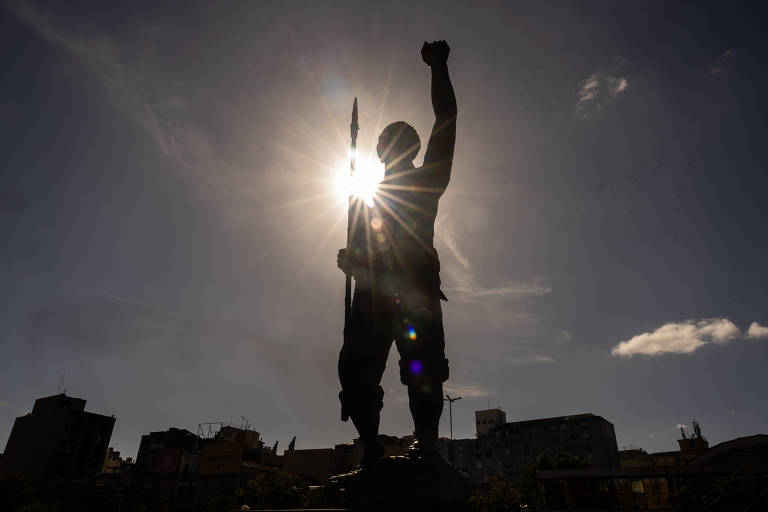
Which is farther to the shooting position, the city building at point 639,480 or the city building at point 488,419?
the city building at point 488,419

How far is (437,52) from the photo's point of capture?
16.1 ft

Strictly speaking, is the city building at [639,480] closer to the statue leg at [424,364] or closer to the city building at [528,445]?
the city building at [528,445]

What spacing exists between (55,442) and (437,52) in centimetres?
8127

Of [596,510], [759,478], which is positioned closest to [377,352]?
[759,478]

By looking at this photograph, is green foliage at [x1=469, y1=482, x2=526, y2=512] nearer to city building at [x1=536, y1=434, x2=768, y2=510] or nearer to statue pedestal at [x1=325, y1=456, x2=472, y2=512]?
statue pedestal at [x1=325, y1=456, x2=472, y2=512]

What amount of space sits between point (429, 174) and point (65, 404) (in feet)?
266

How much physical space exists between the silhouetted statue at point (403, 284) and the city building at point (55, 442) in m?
79.3

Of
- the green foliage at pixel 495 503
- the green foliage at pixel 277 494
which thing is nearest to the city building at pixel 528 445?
the green foliage at pixel 495 503

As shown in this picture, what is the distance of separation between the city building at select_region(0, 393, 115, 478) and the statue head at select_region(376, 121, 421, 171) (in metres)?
79.8

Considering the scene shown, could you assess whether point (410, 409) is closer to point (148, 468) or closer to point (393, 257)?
point (393, 257)

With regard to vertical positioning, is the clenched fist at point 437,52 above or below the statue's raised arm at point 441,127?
above

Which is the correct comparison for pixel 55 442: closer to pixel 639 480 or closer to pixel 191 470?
pixel 191 470

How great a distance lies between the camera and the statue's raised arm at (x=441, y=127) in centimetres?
458

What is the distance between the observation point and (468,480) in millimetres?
3678
